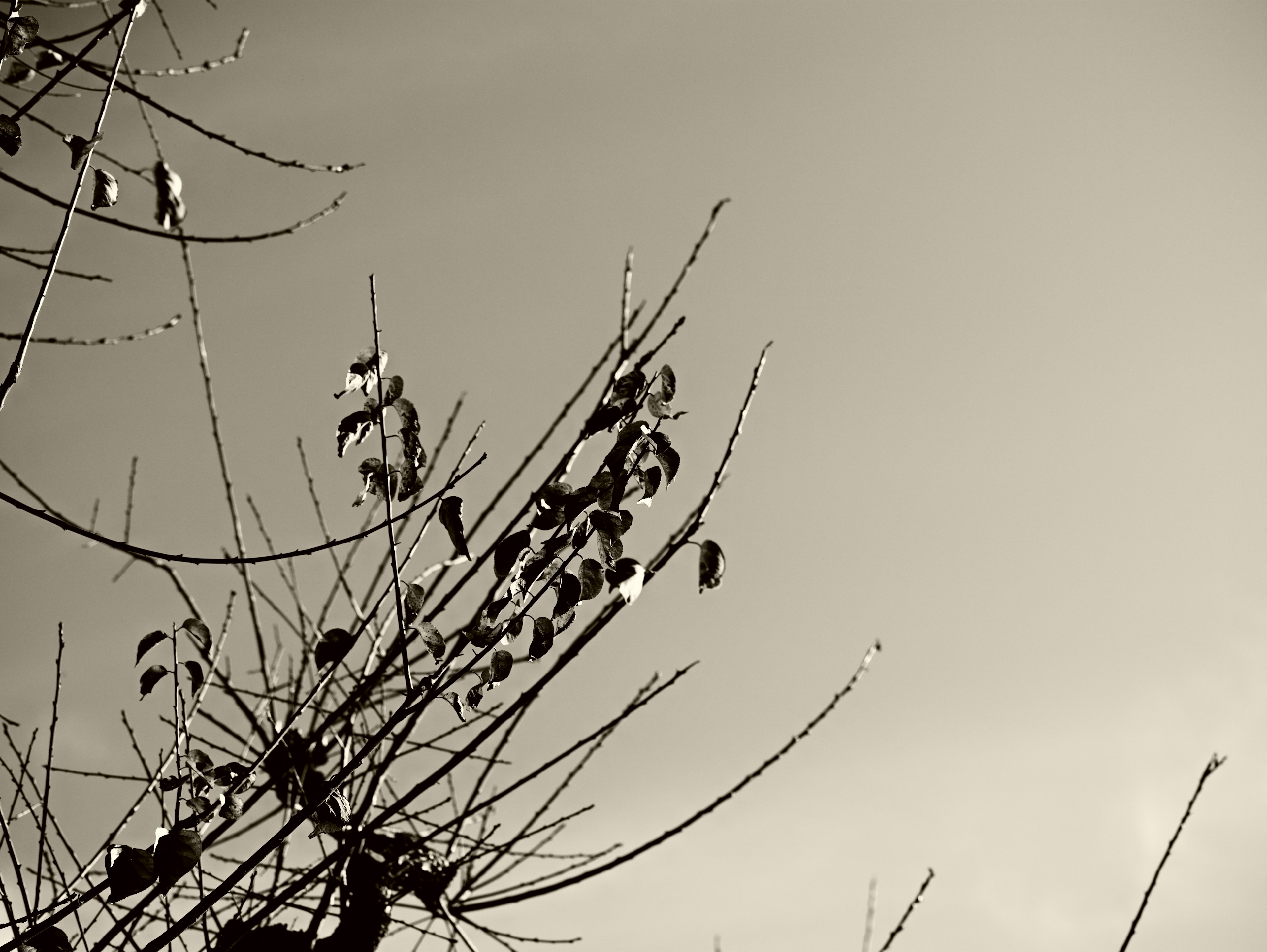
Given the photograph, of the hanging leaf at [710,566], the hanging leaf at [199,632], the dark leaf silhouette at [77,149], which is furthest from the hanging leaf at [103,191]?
the hanging leaf at [710,566]

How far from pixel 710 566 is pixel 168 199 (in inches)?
60.8

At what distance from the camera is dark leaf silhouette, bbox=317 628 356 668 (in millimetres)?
2133

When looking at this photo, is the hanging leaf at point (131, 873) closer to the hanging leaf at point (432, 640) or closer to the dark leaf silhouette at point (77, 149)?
the hanging leaf at point (432, 640)

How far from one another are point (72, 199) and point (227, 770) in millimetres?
1111

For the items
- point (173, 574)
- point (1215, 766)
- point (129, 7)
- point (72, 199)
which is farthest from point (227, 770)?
point (1215, 766)

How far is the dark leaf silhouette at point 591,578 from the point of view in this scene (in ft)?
6.11

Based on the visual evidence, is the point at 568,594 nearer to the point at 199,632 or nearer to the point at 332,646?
the point at 332,646

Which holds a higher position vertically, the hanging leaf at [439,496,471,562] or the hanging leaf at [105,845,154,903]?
the hanging leaf at [439,496,471,562]

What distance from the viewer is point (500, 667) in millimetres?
1965

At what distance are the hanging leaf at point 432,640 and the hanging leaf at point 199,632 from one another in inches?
19.2

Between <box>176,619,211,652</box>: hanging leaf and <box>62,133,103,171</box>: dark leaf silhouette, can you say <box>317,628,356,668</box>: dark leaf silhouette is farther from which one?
<box>62,133,103,171</box>: dark leaf silhouette

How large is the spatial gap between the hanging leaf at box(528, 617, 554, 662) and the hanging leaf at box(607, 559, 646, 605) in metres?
0.18

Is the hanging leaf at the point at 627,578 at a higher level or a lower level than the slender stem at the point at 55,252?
lower

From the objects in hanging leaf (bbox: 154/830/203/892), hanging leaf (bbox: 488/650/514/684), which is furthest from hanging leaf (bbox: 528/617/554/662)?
hanging leaf (bbox: 154/830/203/892)
